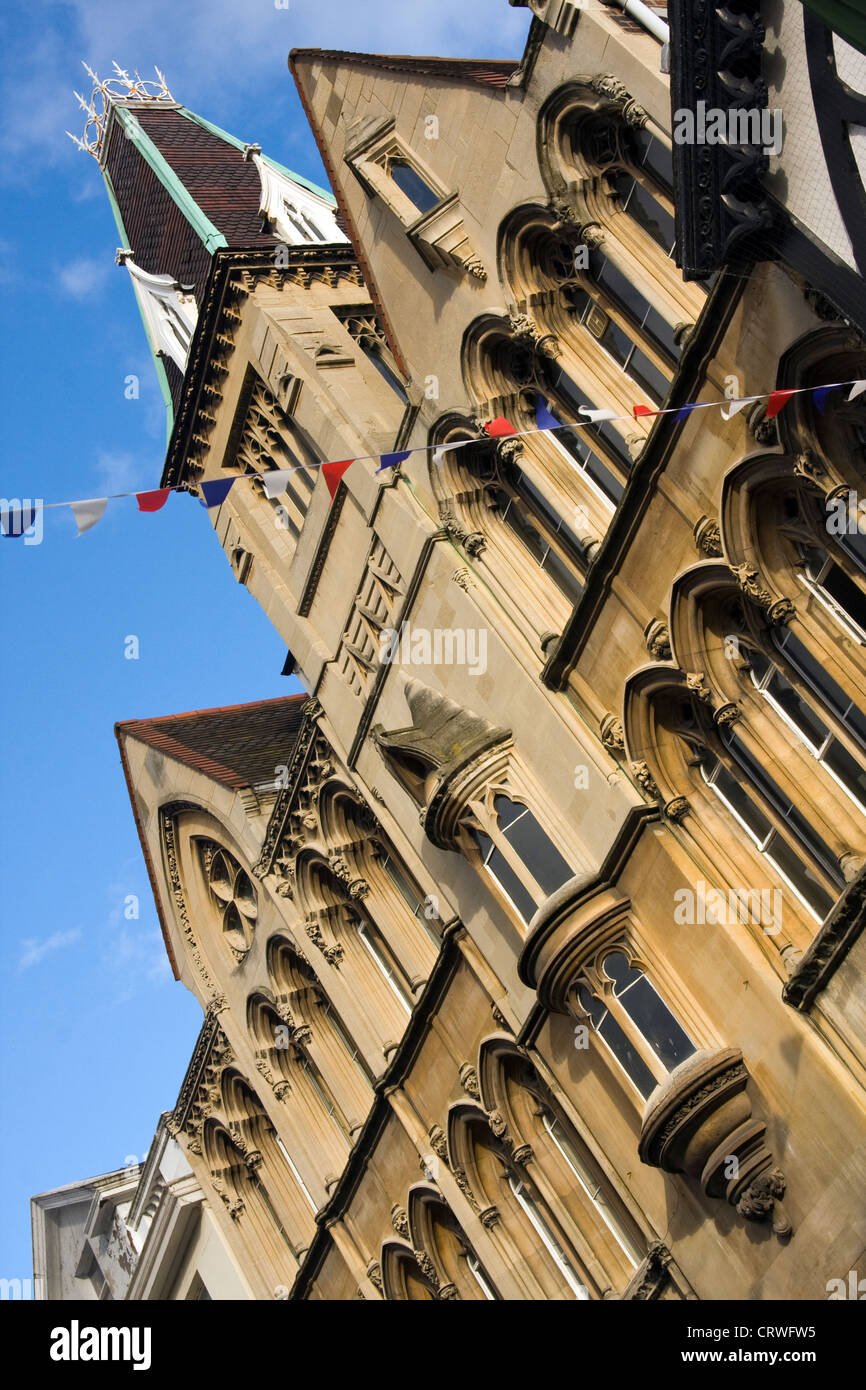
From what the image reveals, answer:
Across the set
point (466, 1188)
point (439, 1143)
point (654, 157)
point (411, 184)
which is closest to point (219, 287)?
point (411, 184)

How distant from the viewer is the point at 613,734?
18031 millimetres

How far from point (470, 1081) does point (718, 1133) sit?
20.4ft

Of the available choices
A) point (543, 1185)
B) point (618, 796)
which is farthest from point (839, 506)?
point (543, 1185)

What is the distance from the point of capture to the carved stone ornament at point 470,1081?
21.0 m

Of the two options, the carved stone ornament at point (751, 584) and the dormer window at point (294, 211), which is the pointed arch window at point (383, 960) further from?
the dormer window at point (294, 211)

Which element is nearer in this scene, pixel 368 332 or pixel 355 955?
pixel 355 955

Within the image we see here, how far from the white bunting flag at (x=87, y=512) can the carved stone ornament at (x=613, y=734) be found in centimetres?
644

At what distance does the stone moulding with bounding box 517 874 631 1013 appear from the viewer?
1755cm

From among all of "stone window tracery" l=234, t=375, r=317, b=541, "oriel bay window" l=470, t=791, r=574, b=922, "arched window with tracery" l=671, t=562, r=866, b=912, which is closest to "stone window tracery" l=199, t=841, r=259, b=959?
"stone window tracery" l=234, t=375, r=317, b=541

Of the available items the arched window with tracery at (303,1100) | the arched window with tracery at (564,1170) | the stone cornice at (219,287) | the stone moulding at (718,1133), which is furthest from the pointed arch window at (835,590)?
the arched window with tracery at (303,1100)

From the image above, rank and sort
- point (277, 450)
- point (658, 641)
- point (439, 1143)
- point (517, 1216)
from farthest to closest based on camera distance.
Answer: point (277, 450), point (439, 1143), point (517, 1216), point (658, 641)

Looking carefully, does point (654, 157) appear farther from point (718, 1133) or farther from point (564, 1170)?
point (564, 1170)
